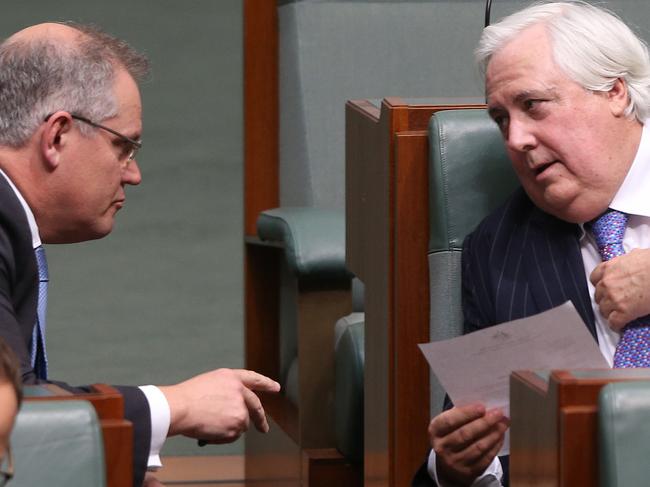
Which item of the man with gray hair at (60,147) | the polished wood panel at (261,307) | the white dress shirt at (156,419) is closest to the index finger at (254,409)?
the man with gray hair at (60,147)

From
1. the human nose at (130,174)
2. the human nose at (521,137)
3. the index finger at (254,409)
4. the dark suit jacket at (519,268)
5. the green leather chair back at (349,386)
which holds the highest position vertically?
the human nose at (521,137)

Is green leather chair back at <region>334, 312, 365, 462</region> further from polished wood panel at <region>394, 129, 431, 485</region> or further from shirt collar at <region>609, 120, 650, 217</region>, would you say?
shirt collar at <region>609, 120, 650, 217</region>

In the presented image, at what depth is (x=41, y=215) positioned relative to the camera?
4.89ft

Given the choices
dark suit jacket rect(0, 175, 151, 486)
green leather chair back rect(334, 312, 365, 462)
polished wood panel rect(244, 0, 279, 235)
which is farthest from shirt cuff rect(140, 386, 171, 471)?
polished wood panel rect(244, 0, 279, 235)

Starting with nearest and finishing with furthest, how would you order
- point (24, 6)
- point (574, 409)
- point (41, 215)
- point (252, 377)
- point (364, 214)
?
point (574, 409), point (252, 377), point (41, 215), point (364, 214), point (24, 6)

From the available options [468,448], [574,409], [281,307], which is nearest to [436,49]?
[281,307]

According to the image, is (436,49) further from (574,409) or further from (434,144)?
(574,409)

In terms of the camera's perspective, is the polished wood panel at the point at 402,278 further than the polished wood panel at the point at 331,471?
No

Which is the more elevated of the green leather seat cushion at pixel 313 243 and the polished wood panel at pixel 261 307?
the green leather seat cushion at pixel 313 243

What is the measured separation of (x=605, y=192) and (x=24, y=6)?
2.16m

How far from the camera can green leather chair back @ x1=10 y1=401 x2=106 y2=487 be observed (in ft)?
3.03

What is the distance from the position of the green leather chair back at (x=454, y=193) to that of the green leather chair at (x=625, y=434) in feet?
2.19

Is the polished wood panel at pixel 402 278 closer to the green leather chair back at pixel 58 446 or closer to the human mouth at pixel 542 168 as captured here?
the human mouth at pixel 542 168

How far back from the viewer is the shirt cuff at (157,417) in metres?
1.18
